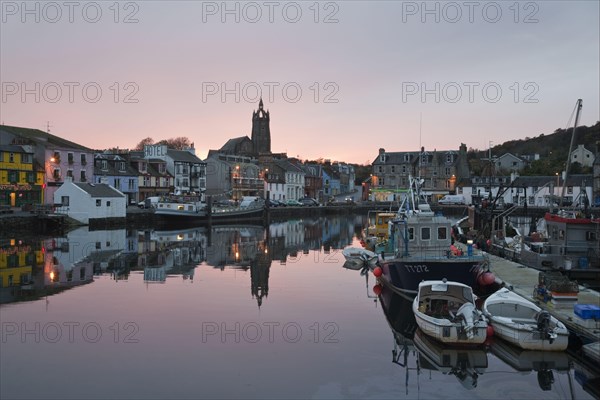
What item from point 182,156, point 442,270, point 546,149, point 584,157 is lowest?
point 442,270

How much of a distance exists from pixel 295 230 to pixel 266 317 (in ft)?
149

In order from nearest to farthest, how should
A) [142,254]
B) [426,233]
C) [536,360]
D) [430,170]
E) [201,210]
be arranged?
[536,360] → [426,233] → [142,254] → [201,210] → [430,170]

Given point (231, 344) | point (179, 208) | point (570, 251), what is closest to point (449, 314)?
Answer: point (231, 344)

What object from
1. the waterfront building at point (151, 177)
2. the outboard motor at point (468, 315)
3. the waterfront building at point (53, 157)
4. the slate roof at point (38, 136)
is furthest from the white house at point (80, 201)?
the outboard motor at point (468, 315)

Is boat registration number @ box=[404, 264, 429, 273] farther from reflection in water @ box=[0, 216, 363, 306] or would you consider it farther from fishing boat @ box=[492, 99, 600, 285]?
fishing boat @ box=[492, 99, 600, 285]

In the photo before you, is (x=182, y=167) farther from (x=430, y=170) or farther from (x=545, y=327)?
(x=545, y=327)

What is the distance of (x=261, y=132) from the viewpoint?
16700cm

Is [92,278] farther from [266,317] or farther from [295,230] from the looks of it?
[295,230]

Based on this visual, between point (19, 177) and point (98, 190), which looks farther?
point (19, 177)

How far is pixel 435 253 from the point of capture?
86.3 ft

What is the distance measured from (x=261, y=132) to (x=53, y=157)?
97.2 metres

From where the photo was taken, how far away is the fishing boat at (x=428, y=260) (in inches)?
944

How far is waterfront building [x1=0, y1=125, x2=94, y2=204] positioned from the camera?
7144cm

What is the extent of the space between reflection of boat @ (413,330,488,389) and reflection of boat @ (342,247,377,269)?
61.9 ft
